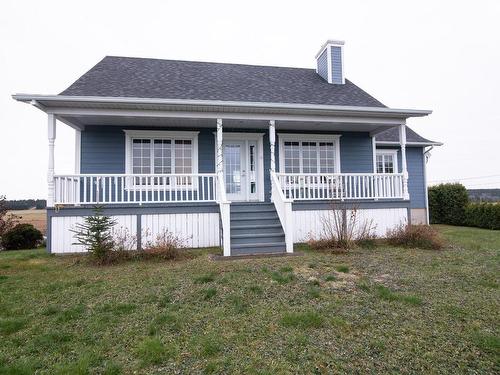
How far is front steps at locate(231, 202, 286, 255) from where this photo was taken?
7762 mm

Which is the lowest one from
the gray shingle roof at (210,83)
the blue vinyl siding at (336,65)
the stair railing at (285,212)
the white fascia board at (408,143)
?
the stair railing at (285,212)

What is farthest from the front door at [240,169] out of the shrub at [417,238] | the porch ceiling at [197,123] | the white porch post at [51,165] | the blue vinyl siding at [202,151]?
the white porch post at [51,165]

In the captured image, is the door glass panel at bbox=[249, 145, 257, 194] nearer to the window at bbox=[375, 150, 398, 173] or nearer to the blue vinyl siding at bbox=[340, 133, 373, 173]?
the blue vinyl siding at bbox=[340, 133, 373, 173]

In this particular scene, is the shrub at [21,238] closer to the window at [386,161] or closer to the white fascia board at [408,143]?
the white fascia board at [408,143]

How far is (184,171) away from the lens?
35.5ft

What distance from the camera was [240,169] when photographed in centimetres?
1121

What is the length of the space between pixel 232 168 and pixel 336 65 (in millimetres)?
6172

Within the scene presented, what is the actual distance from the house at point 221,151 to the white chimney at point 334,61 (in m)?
0.04

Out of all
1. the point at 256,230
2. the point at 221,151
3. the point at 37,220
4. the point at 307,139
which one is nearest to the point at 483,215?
the point at 307,139

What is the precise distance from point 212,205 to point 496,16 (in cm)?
1363

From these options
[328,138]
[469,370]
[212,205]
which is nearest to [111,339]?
[469,370]

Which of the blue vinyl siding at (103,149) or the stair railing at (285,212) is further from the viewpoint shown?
the blue vinyl siding at (103,149)

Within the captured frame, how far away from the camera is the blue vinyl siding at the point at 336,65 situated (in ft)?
43.0

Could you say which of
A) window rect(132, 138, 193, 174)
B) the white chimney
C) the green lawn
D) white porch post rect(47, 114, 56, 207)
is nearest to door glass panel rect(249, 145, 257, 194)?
window rect(132, 138, 193, 174)
